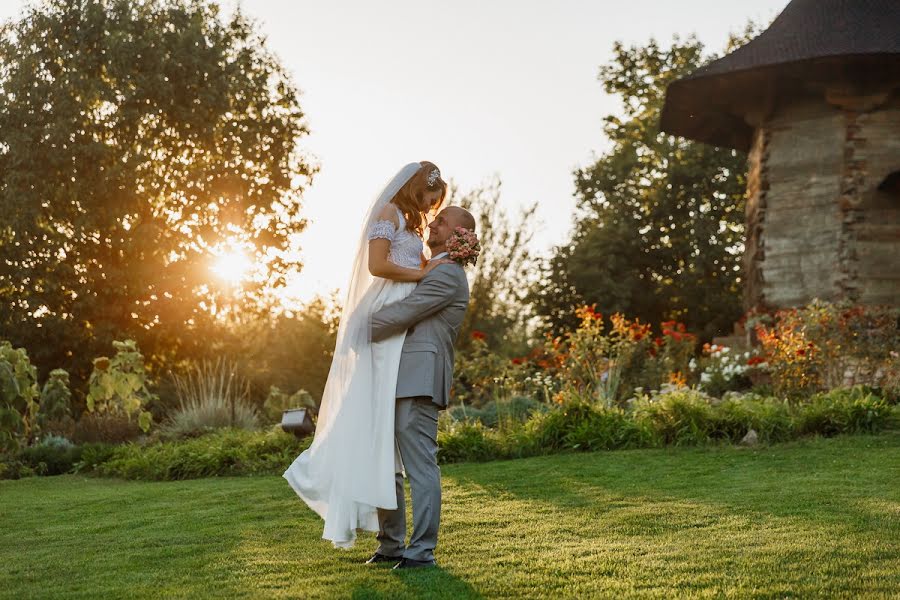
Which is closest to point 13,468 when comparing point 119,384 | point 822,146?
point 119,384

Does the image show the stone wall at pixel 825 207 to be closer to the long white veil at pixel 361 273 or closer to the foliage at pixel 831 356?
the foliage at pixel 831 356

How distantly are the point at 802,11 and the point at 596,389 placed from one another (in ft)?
28.9

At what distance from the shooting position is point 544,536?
18.3ft

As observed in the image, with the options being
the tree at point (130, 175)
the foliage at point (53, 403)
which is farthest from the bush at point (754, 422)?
the tree at point (130, 175)

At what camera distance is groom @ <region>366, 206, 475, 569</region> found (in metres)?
4.81

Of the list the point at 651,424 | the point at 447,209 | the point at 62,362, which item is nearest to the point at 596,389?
the point at 651,424

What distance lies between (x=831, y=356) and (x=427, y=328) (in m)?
7.91

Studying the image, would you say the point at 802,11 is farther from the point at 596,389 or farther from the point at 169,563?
the point at 169,563

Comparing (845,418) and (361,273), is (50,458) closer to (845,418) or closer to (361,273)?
(361,273)

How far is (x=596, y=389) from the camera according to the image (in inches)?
484

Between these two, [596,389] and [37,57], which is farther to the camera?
[37,57]

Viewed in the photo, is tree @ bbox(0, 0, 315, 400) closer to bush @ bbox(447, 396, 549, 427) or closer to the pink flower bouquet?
bush @ bbox(447, 396, 549, 427)

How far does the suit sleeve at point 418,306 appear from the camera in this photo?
4.90 m

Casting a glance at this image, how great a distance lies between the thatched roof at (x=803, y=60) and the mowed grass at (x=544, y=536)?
8.68m
